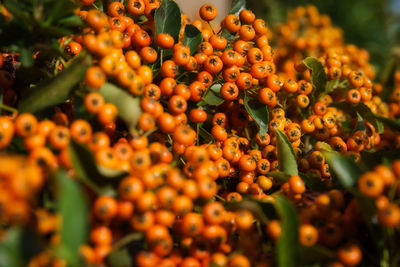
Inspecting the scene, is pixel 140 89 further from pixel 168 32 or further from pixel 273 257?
pixel 273 257

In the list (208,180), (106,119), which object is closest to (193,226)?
(208,180)

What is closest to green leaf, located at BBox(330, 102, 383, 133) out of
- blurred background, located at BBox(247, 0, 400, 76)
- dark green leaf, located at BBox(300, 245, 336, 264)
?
dark green leaf, located at BBox(300, 245, 336, 264)

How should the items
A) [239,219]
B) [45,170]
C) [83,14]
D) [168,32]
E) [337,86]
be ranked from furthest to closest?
[337,86] < [168,32] < [83,14] < [239,219] < [45,170]

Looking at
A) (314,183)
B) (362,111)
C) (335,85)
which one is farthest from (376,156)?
(335,85)

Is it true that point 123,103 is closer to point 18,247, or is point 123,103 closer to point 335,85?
point 18,247

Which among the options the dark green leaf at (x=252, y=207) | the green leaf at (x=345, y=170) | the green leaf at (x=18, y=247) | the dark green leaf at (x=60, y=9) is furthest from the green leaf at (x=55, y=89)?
the green leaf at (x=345, y=170)

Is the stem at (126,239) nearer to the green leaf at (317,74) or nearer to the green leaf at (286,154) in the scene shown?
the green leaf at (286,154)
